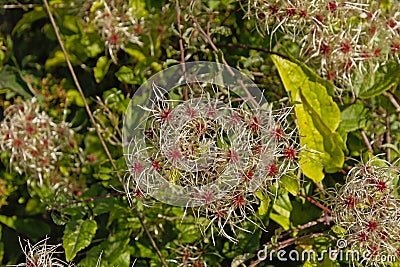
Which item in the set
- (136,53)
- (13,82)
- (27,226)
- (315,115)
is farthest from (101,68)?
(315,115)

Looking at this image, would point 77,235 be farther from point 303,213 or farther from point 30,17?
point 30,17

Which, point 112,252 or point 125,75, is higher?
point 125,75

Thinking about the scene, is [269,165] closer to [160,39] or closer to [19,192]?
[160,39]

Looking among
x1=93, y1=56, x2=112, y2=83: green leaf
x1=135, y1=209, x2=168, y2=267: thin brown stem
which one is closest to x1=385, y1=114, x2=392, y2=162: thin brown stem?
x1=135, y1=209, x2=168, y2=267: thin brown stem

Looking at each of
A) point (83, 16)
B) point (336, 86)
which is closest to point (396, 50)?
point (336, 86)

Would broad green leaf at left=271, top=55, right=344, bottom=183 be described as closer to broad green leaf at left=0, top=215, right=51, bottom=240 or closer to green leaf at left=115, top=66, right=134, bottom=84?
green leaf at left=115, top=66, right=134, bottom=84

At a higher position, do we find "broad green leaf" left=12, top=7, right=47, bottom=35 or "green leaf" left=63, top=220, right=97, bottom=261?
"broad green leaf" left=12, top=7, right=47, bottom=35

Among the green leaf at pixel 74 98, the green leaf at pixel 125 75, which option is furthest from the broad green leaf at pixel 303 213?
the green leaf at pixel 74 98
